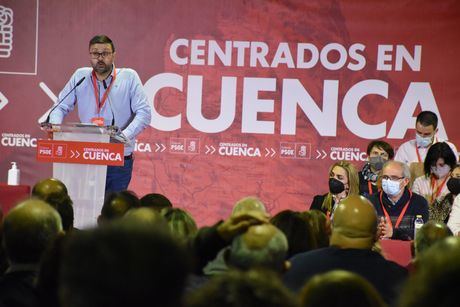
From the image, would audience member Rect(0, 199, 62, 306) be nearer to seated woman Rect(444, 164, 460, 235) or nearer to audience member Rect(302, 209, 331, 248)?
audience member Rect(302, 209, 331, 248)

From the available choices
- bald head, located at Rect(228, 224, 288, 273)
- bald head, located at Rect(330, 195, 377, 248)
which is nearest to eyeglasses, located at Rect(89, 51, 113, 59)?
bald head, located at Rect(330, 195, 377, 248)

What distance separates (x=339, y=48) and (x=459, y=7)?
132cm

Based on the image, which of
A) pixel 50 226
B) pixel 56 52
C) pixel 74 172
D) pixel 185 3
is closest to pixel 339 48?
pixel 185 3

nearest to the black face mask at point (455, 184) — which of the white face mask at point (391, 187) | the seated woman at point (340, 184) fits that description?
the white face mask at point (391, 187)

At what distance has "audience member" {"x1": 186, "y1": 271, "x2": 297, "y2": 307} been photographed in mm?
1264

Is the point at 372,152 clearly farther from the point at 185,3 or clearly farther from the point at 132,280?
the point at 132,280

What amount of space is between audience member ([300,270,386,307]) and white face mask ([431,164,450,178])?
5.24 m

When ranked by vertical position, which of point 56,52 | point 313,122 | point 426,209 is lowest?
point 426,209

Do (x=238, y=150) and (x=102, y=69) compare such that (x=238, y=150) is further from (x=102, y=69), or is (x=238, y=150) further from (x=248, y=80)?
(x=102, y=69)

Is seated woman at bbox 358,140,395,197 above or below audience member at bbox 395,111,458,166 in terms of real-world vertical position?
below

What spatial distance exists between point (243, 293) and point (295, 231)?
2.55m

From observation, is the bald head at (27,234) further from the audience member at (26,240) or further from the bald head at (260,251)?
the bald head at (260,251)

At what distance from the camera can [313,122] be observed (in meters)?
8.95

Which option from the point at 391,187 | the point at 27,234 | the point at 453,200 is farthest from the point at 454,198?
the point at 27,234
